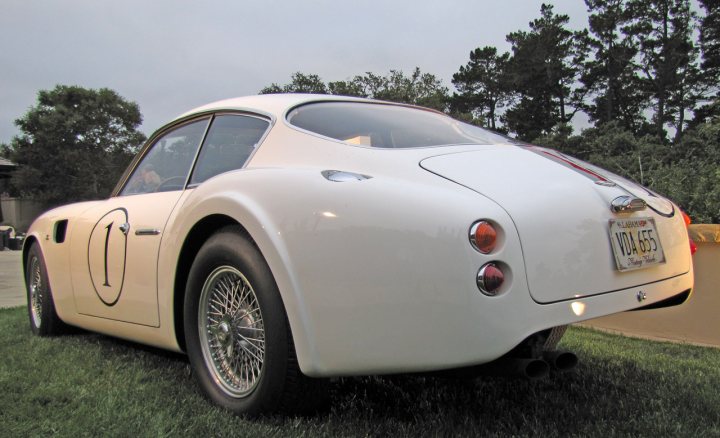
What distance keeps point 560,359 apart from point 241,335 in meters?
1.23

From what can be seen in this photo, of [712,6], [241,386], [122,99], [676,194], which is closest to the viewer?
[241,386]

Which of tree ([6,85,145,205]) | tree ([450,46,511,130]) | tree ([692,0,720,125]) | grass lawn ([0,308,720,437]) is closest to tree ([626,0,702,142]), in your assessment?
tree ([692,0,720,125])

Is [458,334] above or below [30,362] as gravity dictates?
above

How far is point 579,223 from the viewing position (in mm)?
1993

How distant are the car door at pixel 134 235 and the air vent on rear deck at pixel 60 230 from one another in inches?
8.0

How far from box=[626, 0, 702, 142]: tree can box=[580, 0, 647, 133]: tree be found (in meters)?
0.98

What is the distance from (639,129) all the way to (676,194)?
A: 43.0 meters

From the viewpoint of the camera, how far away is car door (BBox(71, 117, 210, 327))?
286 centimetres

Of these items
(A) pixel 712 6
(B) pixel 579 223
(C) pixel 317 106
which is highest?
(A) pixel 712 6

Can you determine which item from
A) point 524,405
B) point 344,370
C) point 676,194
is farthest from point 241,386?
point 676,194

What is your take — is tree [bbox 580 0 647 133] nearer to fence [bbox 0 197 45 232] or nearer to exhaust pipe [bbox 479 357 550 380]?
fence [bbox 0 197 45 232]

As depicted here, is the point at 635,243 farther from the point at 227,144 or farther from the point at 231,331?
the point at 227,144

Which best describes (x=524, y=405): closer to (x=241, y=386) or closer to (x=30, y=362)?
(x=241, y=386)

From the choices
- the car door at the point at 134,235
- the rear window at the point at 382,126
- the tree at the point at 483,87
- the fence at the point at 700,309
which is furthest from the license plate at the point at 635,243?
the tree at the point at 483,87
